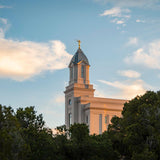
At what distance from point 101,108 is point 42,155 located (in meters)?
39.4

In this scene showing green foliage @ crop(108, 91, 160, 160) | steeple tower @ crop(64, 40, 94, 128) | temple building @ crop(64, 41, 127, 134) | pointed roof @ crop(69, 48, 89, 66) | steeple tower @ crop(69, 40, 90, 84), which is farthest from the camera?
pointed roof @ crop(69, 48, 89, 66)

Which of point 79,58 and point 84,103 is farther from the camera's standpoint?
point 79,58

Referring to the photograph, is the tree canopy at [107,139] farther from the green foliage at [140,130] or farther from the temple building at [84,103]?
the temple building at [84,103]

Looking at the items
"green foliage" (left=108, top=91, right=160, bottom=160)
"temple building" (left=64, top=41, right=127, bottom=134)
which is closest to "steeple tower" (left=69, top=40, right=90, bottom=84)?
"temple building" (left=64, top=41, right=127, bottom=134)

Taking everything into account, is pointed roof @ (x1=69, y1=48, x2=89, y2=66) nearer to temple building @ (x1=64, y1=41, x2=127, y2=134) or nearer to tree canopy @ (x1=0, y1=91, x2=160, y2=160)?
temple building @ (x1=64, y1=41, x2=127, y2=134)

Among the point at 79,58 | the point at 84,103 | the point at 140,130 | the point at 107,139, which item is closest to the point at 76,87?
the point at 84,103

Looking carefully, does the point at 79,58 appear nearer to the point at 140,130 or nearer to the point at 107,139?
the point at 107,139

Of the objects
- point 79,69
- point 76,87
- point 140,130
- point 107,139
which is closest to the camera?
point 140,130

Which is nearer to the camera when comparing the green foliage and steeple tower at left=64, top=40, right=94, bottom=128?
the green foliage

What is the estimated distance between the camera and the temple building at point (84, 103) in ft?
249

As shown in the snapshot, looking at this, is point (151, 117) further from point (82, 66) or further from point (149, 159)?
point (82, 66)

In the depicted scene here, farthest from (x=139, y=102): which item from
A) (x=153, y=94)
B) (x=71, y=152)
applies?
(x=71, y=152)

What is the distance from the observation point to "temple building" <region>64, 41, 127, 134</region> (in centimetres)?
7588

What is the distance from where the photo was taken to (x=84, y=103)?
77750mm
